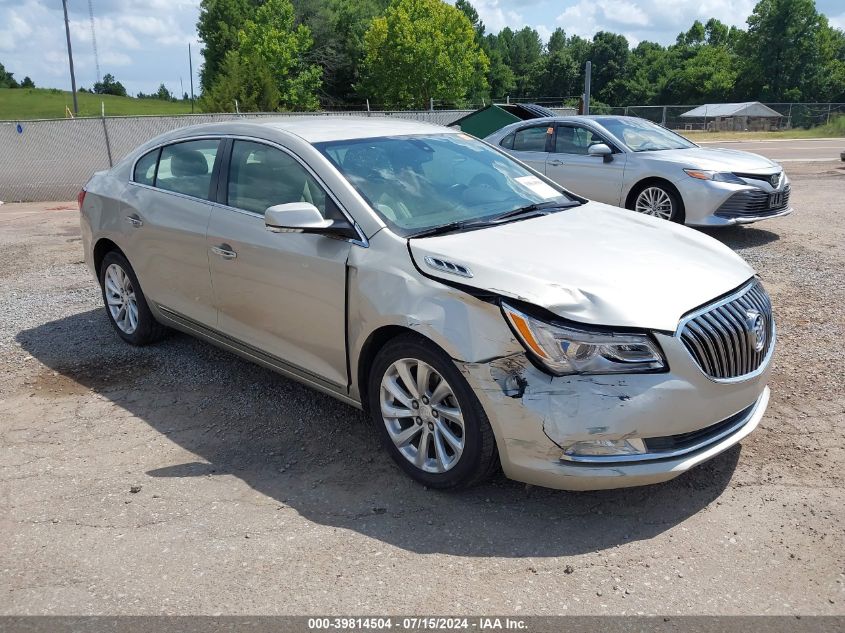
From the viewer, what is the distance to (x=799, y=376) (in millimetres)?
4734

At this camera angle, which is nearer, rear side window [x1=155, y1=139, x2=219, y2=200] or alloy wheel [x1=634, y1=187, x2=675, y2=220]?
rear side window [x1=155, y1=139, x2=219, y2=200]

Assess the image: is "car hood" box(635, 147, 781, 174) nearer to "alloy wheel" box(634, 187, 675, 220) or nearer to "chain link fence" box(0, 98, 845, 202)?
"alloy wheel" box(634, 187, 675, 220)

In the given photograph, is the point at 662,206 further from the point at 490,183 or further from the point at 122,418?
the point at 122,418

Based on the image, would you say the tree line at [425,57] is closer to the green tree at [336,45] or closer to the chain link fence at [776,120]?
the green tree at [336,45]

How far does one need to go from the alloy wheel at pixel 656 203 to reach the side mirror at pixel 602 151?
650 millimetres

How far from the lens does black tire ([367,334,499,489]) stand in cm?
319

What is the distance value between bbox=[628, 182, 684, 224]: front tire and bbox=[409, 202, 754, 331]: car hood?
5.02 meters

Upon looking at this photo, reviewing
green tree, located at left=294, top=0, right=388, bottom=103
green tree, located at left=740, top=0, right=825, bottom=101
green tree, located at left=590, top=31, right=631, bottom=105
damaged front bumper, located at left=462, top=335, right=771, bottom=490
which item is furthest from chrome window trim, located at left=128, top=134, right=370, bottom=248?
green tree, located at left=590, top=31, right=631, bottom=105

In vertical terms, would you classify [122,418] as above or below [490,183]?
below

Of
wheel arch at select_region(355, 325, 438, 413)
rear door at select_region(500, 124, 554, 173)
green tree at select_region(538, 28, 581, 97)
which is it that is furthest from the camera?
green tree at select_region(538, 28, 581, 97)

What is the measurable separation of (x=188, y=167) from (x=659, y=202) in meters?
6.02

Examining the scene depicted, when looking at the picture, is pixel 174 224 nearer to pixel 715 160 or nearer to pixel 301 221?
pixel 301 221

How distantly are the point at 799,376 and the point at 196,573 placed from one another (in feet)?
12.5

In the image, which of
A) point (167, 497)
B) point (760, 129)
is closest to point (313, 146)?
point (167, 497)
